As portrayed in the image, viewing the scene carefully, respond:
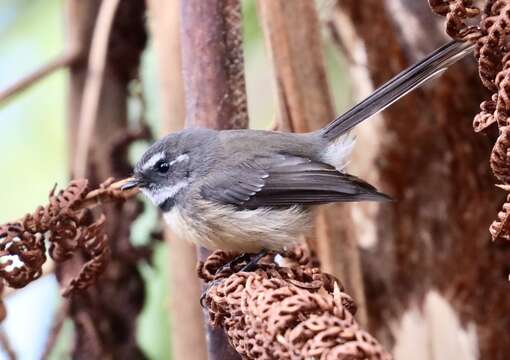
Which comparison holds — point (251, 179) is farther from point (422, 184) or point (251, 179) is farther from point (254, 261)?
point (422, 184)

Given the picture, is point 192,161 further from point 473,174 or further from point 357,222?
point 473,174

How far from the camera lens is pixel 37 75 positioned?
97.3 inches

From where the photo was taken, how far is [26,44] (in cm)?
369

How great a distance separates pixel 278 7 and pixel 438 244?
0.98 meters

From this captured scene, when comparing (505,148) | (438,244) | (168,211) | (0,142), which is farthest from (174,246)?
(0,142)

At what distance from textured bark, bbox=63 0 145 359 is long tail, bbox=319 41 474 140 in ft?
2.06

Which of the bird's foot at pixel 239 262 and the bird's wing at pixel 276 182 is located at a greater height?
the bird's wing at pixel 276 182

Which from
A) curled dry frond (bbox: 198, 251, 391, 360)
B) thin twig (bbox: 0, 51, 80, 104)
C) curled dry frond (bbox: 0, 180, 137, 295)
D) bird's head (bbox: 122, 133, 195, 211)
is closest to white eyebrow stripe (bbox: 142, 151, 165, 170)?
bird's head (bbox: 122, 133, 195, 211)

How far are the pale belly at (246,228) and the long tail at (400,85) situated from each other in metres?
0.26

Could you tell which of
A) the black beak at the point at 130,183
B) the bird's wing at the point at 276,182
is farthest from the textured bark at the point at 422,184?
the black beak at the point at 130,183

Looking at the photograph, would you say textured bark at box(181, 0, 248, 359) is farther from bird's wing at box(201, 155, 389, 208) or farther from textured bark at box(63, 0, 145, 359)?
textured bark at box(63, 0, 145, 359)

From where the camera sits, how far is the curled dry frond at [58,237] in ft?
5.18

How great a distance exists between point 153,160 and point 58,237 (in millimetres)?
845

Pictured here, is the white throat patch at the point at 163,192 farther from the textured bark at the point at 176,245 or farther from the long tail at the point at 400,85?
the long tail at the point at 400,85
